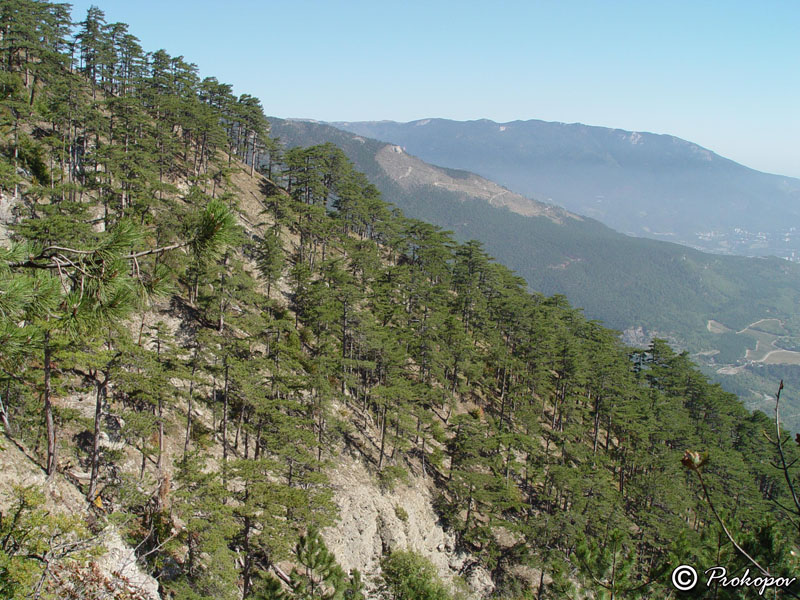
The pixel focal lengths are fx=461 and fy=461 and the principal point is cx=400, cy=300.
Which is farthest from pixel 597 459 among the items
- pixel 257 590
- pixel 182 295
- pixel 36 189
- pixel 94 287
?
pixel 36 189

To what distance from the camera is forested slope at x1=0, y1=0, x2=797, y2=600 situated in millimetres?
9247

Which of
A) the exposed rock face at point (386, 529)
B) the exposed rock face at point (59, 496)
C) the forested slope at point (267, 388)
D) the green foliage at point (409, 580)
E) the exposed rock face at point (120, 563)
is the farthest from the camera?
the exposed rock face at point (386, 529)

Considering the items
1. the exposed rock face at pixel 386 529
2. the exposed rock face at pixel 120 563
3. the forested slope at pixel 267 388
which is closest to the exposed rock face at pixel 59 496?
the exposed rock face at pixel 120 563

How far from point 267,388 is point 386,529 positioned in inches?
456

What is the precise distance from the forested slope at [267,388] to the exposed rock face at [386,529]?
41.8 inches

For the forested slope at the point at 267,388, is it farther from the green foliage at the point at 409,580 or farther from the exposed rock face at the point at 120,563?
the exposed rock face at the point at 120,563

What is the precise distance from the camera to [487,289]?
2163 inches

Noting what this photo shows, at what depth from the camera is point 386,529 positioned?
28.8 metres

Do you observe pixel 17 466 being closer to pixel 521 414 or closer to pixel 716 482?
pixel 521 414

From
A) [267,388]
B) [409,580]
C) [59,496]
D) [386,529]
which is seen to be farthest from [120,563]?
[386,529]

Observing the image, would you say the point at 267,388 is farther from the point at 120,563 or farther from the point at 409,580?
the point at 120,563

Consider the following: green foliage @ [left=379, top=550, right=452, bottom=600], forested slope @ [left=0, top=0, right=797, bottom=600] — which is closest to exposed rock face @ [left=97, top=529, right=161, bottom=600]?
forested slope @ [left=0, top=0, right=797, bottom=600]

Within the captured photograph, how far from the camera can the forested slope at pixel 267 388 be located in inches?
364

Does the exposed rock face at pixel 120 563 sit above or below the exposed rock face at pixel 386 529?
above
